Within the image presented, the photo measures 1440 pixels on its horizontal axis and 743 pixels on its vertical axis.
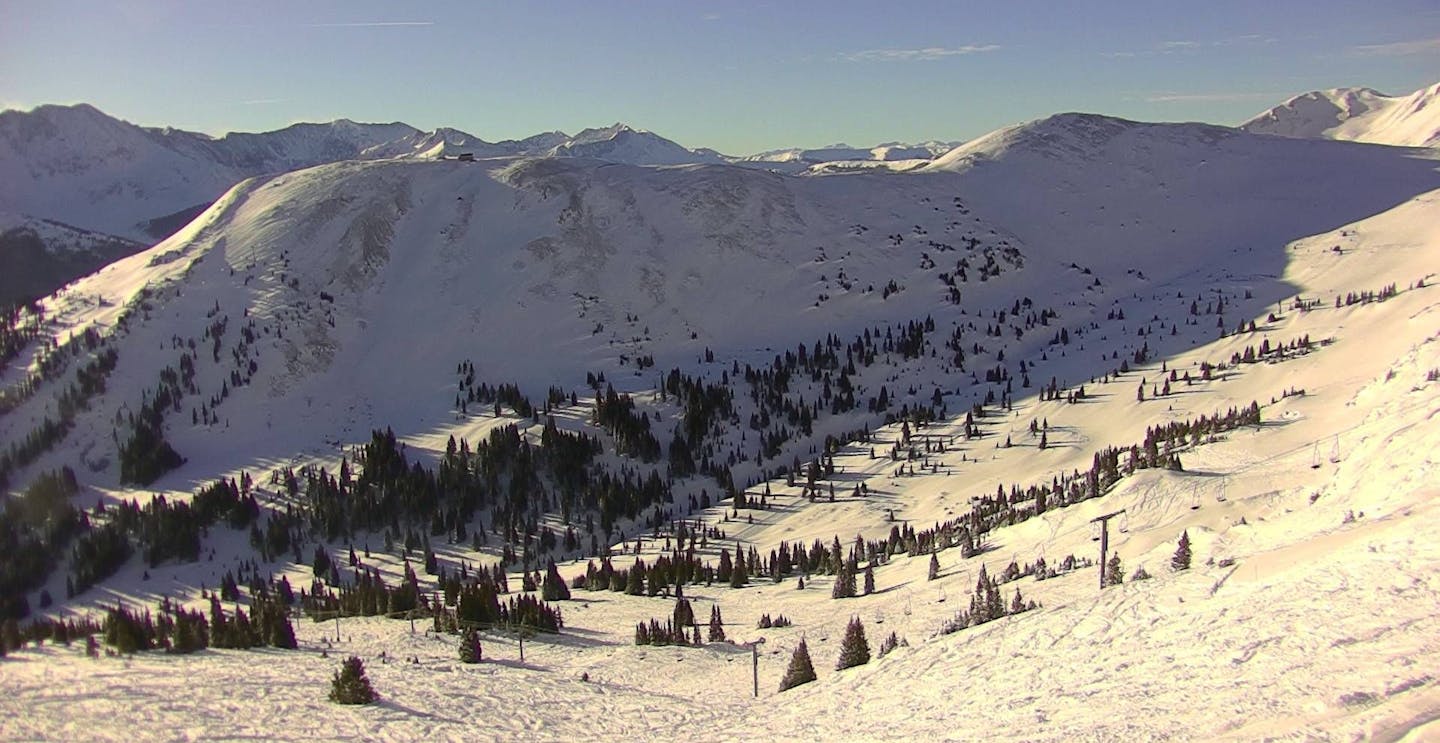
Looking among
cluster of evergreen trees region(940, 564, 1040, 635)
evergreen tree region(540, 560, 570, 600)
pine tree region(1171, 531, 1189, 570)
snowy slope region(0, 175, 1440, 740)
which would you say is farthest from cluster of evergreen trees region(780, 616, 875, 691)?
evergreen tree region(540, 560, 570, 600)

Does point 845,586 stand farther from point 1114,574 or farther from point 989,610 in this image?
point 1114,574

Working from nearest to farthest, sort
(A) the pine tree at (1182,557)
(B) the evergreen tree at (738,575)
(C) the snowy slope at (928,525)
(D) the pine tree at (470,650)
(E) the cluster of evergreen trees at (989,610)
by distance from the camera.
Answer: (C) the snowy slope at (928,525)
(A) the pine tree at (1182,557)
(E) the cluster of evergreen trees at (989,610)
(D) the pine tree at (470,650)
(B) the evergreen tree at (738,575)

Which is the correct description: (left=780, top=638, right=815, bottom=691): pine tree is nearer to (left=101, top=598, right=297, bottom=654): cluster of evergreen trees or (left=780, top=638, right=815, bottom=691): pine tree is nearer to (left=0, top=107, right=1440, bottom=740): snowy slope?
(left=0, top=107, right=1440, bottom=740): snowy slope

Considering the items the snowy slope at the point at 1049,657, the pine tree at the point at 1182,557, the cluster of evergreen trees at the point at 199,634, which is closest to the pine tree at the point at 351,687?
the snowy slope at the point at 1049,657

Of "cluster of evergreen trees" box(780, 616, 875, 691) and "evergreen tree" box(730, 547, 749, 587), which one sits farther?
"evergreen tree" box(730, 547, 749, 587)

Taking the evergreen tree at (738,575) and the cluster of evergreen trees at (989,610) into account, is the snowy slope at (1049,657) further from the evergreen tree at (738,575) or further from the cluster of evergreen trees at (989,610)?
the evergreen tree at (738,575)

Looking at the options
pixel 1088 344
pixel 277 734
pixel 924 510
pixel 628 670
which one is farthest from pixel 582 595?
pixel 1088 344
